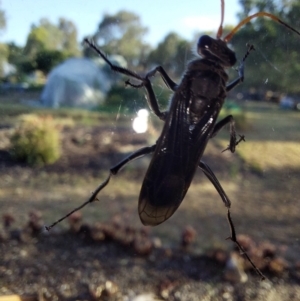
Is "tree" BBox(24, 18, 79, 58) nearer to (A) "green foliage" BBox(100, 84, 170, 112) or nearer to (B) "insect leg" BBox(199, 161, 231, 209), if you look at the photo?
(A) "green foliage" BBox(100, 84, 170, 112)

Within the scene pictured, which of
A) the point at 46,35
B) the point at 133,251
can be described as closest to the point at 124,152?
the point at 133,251

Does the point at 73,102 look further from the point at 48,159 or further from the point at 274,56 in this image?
the point at 274,56

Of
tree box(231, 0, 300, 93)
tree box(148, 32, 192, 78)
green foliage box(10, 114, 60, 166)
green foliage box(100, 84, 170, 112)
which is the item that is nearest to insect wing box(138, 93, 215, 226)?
green foliage box(100, 84, 170, 112)

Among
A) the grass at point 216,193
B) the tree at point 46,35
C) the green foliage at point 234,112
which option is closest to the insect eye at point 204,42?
the green foliage at point 234,112

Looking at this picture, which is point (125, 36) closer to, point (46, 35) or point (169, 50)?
point (169, 50)

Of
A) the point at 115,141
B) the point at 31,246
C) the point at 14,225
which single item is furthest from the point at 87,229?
the point at 115,141
